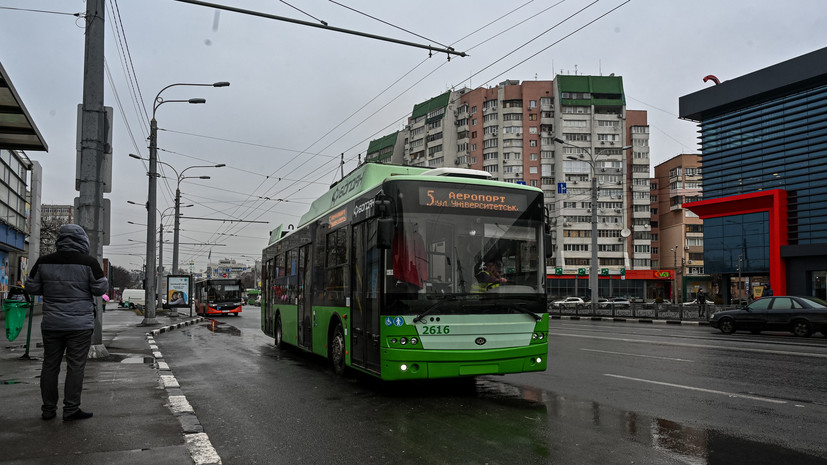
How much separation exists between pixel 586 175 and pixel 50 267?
89595mm

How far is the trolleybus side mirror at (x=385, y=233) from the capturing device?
25.0 feet

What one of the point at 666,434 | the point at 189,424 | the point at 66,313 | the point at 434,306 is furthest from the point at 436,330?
the point at 66,313

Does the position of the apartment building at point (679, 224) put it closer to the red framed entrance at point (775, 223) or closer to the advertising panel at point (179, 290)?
the red framed entrance at point (775, 223)

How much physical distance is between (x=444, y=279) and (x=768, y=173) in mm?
37010

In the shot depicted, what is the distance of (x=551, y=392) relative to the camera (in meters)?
8.38

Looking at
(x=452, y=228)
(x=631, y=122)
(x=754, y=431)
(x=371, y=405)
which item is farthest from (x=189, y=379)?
(x=631, y=122)

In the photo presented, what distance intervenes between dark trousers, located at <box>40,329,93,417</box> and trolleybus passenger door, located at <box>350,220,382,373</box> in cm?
343

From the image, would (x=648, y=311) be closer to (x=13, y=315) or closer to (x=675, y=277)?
(x=13, y=315)

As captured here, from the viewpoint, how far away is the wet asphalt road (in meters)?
5.26

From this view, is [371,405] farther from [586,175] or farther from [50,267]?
[586,175]

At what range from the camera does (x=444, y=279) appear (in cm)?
796

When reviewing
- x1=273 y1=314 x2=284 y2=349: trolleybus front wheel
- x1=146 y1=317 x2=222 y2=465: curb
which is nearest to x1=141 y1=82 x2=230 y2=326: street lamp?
x1=273 y1=314 x2=284 y2=349: trolleybus front wheel

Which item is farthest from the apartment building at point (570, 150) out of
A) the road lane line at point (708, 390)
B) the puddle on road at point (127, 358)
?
the road lane line at point (708, 390)

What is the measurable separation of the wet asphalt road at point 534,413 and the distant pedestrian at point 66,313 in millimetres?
1380
